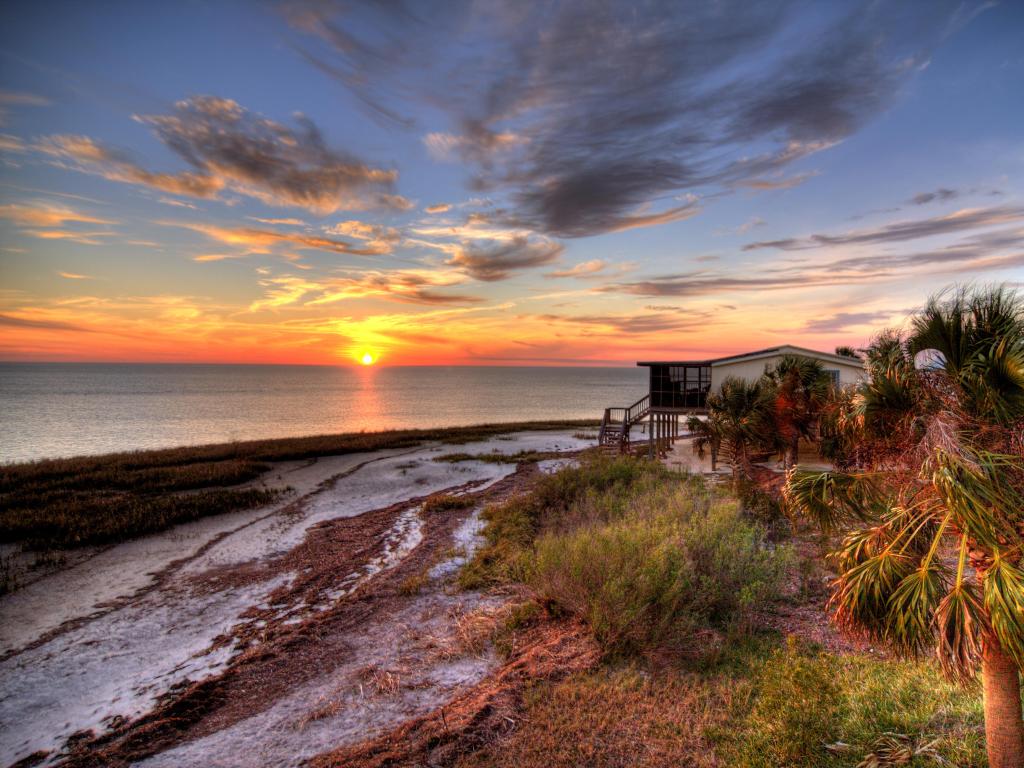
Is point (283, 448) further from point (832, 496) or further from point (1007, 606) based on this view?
point (1007, 606)

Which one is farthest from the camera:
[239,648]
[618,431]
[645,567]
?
[618,431]

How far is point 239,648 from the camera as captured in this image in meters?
9.02

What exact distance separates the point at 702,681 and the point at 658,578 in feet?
6.12

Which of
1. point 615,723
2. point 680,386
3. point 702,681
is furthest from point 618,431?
point 615,723

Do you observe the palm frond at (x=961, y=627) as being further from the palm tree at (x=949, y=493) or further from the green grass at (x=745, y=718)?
the green grass at (x=745, y=718)

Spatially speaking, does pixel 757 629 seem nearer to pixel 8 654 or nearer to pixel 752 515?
pixel 752 515

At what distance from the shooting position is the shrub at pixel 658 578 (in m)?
7.57

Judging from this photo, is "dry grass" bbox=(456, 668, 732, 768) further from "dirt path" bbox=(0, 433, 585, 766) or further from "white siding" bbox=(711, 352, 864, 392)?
"white siding" bbox=(711, 352, 864, 392)

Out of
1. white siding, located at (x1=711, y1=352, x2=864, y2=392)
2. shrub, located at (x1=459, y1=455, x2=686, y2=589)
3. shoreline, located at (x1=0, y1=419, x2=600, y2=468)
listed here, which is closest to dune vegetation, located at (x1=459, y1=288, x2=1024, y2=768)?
shrub, located at (x1=459, y1=455, x2=686, y2=589)

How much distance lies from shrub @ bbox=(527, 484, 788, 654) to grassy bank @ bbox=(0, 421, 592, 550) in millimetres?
15701

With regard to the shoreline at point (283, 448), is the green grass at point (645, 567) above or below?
above

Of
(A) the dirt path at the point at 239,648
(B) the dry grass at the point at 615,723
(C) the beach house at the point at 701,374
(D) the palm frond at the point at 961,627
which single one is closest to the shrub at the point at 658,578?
(B) the dry grass at the point at 615,723

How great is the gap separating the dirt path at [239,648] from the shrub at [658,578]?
191 centimetres

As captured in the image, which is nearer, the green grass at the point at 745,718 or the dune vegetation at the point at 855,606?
the dune vegetation at the point at 855,606
